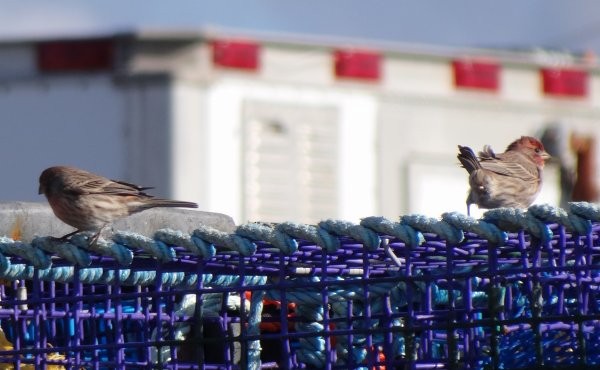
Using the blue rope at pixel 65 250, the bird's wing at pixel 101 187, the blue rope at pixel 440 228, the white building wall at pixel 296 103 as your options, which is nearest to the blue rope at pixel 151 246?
the blue rope at pixel 65 250

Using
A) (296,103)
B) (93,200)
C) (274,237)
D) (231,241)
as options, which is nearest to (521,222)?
(274,237)

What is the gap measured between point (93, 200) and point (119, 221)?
1.15 metres

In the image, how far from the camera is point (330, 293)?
4246 millimetres

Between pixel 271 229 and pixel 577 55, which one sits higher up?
pixel 577 55

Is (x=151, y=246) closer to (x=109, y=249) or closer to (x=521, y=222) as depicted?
(x=109, y=249)

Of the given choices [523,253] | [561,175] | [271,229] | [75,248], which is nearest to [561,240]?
[523,253]

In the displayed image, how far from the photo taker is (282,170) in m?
17.6

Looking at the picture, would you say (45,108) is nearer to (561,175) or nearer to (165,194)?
(165,194)

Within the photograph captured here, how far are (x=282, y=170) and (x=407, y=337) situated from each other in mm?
14064

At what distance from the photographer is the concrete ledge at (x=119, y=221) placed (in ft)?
15.3

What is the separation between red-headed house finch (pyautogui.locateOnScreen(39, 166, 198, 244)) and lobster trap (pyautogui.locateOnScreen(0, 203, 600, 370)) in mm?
1235

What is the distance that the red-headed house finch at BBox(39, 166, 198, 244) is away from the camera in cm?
→ 613

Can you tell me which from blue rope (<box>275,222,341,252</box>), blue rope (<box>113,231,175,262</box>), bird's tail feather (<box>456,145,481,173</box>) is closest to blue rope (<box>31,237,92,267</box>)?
blue rope (<box>113,231,175,262</box>)

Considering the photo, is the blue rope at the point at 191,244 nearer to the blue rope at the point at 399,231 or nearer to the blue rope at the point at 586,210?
the blue rope at the point at 399,231
